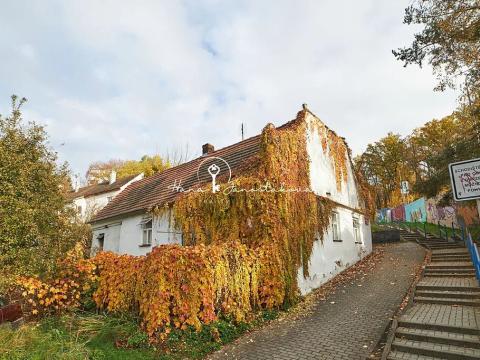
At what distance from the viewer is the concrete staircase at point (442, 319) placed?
659cm

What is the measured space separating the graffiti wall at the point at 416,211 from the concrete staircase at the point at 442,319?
64.0ft

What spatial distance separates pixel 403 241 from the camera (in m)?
23.4

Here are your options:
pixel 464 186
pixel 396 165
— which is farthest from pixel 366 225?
pixel 396 165

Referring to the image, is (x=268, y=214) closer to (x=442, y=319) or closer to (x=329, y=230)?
(x=329, y=230)

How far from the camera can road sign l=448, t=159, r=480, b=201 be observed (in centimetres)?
479

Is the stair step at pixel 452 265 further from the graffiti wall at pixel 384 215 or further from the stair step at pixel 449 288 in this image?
the graffiti wall at pixel 384 215

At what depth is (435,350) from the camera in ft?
21.4

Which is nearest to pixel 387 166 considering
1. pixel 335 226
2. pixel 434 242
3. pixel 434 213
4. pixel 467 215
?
pixel 434 213

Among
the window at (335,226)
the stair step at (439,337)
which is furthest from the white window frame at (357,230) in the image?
the stair step at (439,337)

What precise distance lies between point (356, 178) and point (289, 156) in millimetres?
9277

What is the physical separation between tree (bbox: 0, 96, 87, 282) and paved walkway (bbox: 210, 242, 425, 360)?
6.03 meters

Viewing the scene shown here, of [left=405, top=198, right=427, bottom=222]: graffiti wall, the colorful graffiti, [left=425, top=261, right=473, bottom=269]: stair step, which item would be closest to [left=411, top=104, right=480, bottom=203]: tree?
the colorful graffiti

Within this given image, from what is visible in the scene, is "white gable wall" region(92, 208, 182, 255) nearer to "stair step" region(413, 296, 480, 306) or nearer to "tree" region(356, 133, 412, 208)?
"stair step" region(413, 296, 480, 306)

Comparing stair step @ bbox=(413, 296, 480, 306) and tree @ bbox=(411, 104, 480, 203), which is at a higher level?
tree @ bbox=(411, 104, 480, 203)
